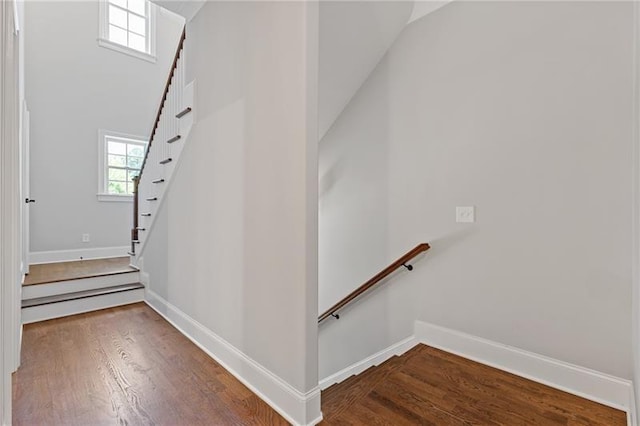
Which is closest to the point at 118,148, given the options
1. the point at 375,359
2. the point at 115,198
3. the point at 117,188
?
the point at 117,188

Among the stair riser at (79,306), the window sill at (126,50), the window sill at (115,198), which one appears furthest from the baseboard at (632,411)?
the window sill at (126,50)

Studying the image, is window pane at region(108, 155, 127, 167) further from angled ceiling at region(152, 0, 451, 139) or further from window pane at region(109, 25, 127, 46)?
angled ceiling at region(152, 0, 451, 139)

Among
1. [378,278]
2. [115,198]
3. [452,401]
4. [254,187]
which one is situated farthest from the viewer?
[115,198]

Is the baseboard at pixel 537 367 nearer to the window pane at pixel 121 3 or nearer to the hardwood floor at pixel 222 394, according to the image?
the hardwood floor at pixel 222 394

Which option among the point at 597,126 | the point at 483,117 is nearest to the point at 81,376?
the point at 483,117

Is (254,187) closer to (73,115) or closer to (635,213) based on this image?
(635,213)

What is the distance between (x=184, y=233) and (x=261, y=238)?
1.23 m

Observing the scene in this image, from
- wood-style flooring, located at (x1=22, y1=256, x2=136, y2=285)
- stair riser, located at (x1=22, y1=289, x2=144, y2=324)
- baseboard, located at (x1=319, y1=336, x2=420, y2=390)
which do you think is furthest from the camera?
wood-style flooring, located at (x1=22, y1=256, x2=136, y2=285)

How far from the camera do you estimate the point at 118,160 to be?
504cm

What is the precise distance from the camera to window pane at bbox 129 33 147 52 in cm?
517

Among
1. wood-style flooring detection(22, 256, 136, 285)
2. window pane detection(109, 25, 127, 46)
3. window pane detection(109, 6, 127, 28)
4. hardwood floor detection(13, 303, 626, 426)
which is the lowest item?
hardwood floor detection(13, 303, 626, 426)

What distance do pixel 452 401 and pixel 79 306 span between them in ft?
11.2

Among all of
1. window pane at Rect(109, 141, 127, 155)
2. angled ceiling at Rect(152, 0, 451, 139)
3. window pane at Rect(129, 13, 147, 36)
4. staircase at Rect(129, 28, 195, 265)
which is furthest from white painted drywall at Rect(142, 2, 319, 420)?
window pane at Rect(129, 13, 147, 36)

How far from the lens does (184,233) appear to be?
2.64 meters
